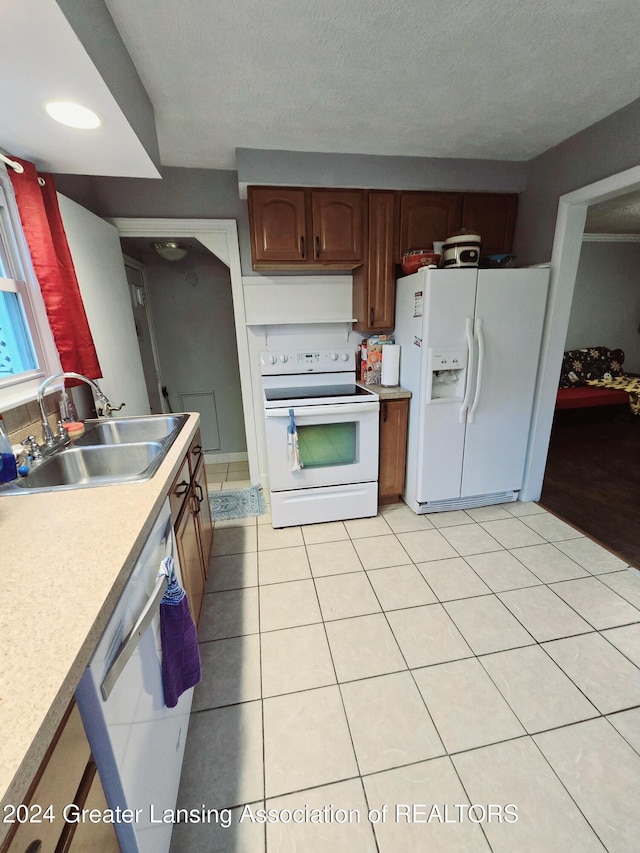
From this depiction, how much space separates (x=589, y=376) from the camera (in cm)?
470

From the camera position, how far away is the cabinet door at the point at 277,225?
2.24m

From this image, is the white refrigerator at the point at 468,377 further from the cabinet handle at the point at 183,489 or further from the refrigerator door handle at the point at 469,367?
the cabinet handle at the point at 183,489

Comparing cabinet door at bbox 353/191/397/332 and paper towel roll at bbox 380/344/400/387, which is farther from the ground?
cabinet door at bbox 353/191/397/332

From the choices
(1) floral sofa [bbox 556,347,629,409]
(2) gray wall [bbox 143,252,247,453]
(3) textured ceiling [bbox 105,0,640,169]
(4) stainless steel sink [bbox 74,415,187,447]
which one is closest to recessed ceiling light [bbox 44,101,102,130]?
(3) textured ceiling [bbox 105,0,640,169]

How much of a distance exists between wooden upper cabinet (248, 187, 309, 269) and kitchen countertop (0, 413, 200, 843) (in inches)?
68.5

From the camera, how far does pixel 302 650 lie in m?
1.52

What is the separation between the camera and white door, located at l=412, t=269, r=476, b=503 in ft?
6.85

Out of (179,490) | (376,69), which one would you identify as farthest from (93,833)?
(376,69)

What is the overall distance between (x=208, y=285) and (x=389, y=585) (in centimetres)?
300

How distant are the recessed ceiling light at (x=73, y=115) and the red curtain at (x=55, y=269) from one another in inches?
15.4

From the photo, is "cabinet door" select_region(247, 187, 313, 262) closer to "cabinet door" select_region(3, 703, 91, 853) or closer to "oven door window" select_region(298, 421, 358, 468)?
"oven door window" select_region(298, 421, 358, 468)

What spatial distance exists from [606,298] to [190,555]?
6.35 meters

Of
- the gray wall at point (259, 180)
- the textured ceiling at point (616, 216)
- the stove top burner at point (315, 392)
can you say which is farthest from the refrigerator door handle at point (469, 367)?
the textured ceiling at point (616, 216)

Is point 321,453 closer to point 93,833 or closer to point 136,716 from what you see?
point 136,716
